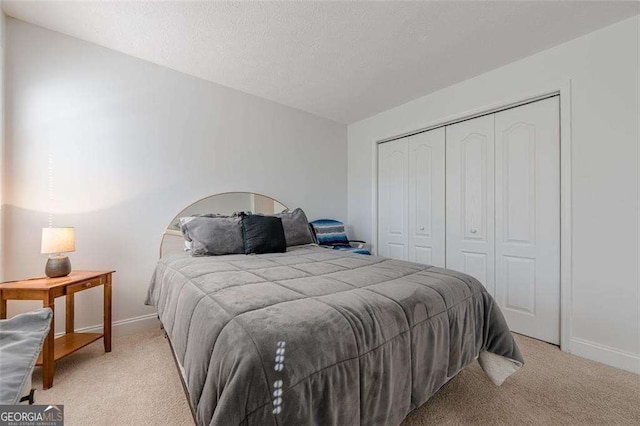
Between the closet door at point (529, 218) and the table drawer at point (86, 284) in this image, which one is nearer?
the table drawer at point (86, 284)

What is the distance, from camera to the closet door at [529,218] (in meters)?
2.30

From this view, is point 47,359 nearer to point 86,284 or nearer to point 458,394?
point 86,284

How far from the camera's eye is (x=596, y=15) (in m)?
1.92

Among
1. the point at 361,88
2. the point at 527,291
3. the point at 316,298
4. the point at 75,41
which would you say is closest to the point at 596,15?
the point at 361,88

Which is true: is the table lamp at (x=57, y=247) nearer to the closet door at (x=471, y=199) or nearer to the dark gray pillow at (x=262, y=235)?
the dark gray pillow at (x=262, y=235)

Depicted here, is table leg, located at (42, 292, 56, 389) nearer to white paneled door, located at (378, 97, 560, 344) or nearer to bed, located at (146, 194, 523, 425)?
bed, located at (146, 194, 523, 425)

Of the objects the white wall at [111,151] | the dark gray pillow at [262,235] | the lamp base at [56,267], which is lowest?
the lamp base at [56,267]

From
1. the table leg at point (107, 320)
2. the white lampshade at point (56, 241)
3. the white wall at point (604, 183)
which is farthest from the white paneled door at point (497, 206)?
the white lampshade at point (56, 241)

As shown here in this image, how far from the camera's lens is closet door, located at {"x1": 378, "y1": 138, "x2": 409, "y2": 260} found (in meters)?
3.49

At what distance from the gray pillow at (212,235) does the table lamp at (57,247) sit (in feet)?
2.49

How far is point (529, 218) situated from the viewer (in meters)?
2.43

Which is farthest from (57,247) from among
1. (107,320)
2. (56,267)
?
(107,320)

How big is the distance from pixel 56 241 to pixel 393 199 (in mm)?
3295

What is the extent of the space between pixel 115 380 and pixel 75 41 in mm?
2624
